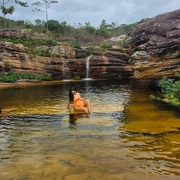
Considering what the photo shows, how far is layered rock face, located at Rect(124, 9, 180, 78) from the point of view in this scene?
21.1 metres

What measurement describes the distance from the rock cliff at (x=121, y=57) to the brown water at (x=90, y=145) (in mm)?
14051

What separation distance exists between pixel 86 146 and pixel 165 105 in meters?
6.78

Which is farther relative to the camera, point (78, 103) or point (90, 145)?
point (78, 103)

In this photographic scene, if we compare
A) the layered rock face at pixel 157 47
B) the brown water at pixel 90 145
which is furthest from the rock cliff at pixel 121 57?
the brown water at pixel 90 145

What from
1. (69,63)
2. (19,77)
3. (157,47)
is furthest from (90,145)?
(69,63)

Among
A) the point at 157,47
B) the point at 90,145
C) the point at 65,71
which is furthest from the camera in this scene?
the point at 65,71

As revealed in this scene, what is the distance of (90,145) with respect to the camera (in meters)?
5.20

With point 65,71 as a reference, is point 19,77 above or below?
below

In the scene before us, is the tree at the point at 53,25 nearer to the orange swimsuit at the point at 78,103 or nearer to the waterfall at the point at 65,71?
the waterfall at the point at 65,71

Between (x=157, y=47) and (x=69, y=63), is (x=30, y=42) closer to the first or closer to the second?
(x=69, y=63)

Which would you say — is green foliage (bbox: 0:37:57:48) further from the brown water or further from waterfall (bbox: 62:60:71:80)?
the brown water

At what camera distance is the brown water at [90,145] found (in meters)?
3.70

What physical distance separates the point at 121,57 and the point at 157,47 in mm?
4906

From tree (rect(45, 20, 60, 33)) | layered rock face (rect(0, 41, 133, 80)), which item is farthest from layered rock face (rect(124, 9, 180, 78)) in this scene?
tree (rect(45, 20, 60, 33))
